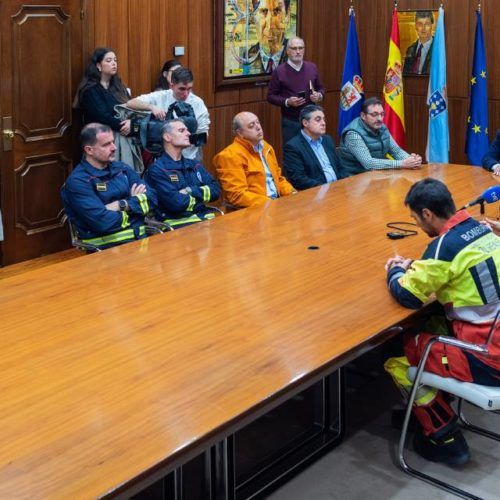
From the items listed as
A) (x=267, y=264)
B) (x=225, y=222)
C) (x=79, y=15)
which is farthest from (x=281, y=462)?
(x=79, y=15)

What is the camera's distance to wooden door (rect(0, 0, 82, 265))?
6.48 metres

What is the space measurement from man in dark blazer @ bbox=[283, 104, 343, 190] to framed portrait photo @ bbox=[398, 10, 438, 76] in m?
3.18

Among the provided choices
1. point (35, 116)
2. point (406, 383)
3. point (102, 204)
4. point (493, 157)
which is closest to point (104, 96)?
point (35, 116)

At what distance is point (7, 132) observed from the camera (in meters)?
6.50

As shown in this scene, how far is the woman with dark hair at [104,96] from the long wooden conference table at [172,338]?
2.07 metres

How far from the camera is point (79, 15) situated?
271 inches

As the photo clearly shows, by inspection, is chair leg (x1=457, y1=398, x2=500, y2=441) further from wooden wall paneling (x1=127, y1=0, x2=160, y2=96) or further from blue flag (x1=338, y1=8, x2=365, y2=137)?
blue flag (x1=338, y1=8, x2=365, y2=137)

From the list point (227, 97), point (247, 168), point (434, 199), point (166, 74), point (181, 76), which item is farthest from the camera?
point (227, 97)

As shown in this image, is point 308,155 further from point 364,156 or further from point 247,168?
point 247,168

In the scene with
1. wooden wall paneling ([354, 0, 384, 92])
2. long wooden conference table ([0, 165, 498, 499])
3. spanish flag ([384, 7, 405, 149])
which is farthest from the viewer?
wooden wall paneling ([354, 0, 384, 92])

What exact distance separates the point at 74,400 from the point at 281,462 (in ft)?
4.37

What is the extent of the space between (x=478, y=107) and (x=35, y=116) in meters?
4.11

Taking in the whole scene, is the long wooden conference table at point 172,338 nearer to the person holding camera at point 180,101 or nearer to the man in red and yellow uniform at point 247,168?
the man in red and yellow uniform at point 247,168

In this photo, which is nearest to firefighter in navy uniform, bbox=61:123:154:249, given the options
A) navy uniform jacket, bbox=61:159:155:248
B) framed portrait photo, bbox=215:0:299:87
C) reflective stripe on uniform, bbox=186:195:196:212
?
navy uniform jacket, bbox=61:159:155:248
